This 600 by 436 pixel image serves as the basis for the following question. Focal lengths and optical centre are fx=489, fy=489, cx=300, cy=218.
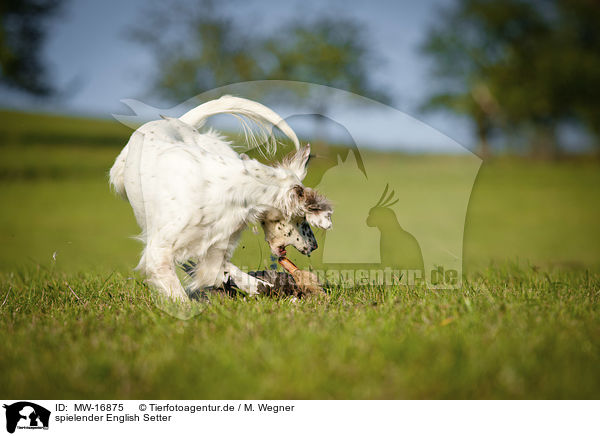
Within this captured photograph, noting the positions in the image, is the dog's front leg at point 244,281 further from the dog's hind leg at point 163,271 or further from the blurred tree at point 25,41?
the blurred tree at point 25,41

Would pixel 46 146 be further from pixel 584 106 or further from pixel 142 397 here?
pixel 584 106

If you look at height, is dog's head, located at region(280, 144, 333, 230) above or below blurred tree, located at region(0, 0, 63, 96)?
below

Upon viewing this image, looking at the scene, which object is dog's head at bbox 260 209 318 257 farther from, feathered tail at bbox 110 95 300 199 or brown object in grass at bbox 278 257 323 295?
feathered tail at bbox 110 95 300 199

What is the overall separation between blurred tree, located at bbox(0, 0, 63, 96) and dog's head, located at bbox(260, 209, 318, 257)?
19.0 m

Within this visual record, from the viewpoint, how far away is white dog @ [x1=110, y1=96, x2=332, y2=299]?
143 inches

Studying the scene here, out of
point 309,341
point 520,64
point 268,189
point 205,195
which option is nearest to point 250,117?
point 268,189

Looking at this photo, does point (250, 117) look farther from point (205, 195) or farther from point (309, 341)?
point (309, 341)

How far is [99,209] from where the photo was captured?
1956 cm

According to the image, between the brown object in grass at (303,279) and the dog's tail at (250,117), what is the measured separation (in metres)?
1.02

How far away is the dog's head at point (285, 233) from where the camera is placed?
4012mm

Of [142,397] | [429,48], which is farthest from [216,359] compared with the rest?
[429,48]

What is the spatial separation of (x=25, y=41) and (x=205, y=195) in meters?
20.5
